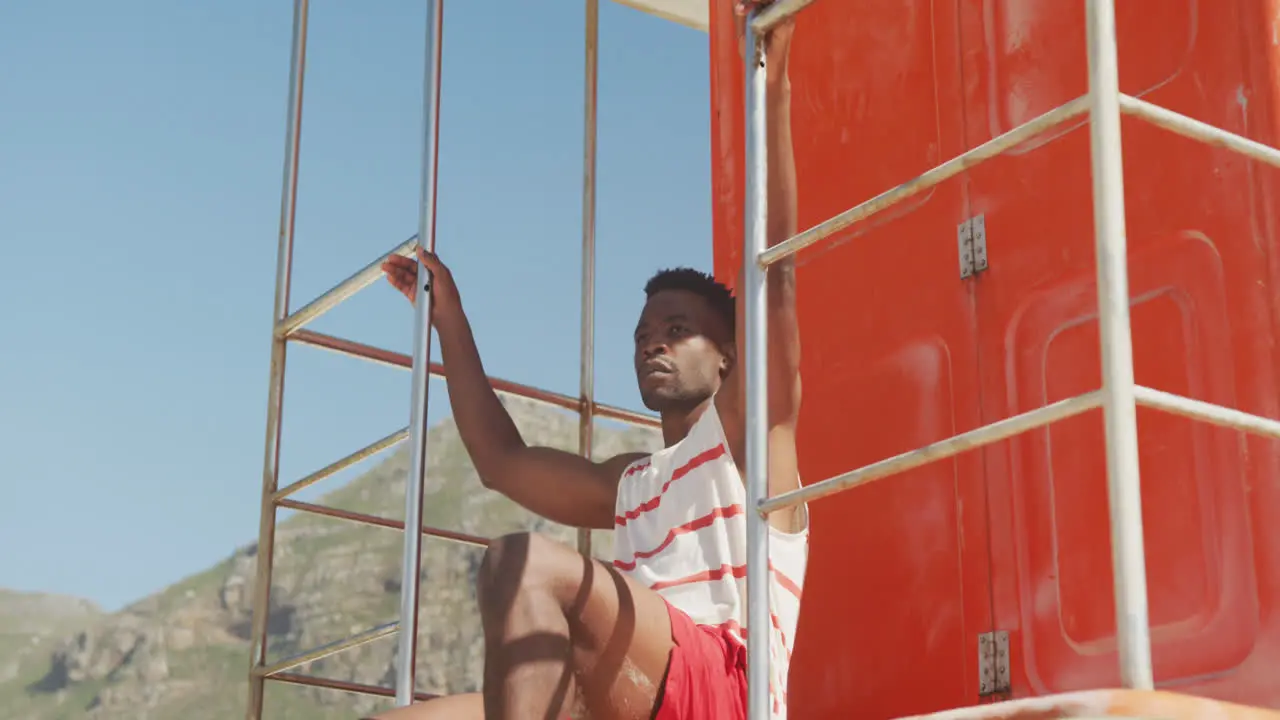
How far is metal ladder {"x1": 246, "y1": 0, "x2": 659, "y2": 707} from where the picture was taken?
137 inches

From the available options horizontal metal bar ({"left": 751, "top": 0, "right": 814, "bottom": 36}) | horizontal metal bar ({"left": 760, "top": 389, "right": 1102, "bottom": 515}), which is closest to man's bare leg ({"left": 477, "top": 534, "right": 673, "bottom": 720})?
horizontal metal bar ({"left": 760, "top": 389, "right": 1102, "bottom": 515})

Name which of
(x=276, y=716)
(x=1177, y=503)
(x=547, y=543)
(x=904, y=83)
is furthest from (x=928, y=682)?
(x=276, y=716)

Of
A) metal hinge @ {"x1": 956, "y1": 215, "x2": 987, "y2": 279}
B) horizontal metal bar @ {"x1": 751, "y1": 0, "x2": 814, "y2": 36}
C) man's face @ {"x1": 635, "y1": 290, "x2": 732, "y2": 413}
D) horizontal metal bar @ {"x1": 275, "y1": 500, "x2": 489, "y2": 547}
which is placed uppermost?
horizontal metal bar @ {"x1": 751, "y1": 0, "x2": 814, "y2": 36}

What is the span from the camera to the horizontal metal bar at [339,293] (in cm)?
382

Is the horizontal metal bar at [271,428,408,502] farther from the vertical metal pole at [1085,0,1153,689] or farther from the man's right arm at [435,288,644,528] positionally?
the vertical metal pole at [1085,0,1153,689]

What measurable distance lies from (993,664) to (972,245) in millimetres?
825

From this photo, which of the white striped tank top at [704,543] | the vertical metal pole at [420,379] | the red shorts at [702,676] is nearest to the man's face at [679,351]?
the white striped tank top at [704,543]

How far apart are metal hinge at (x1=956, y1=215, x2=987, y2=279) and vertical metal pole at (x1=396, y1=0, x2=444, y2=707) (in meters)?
1.08

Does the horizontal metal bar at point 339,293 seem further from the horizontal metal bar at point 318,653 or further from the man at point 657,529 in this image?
the horizontal metal bar at point 318,653

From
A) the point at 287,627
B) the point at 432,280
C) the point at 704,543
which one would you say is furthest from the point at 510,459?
the point at 287,627

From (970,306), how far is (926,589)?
0.56m

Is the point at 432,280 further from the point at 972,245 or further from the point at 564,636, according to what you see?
the point at 564,636

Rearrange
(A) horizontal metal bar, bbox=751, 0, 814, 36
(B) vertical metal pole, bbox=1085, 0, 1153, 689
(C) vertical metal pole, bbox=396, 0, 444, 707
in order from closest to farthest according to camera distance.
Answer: (B) vertical metal pole, bbox=1085, 0, 1153, 689 → (A) horizontal metal bar, bbox=751, 0, 814, 36 → (C) vertical metal pole, bbox=396, 0, 444, 707

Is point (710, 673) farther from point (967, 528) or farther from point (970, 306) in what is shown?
point (970, 306)
